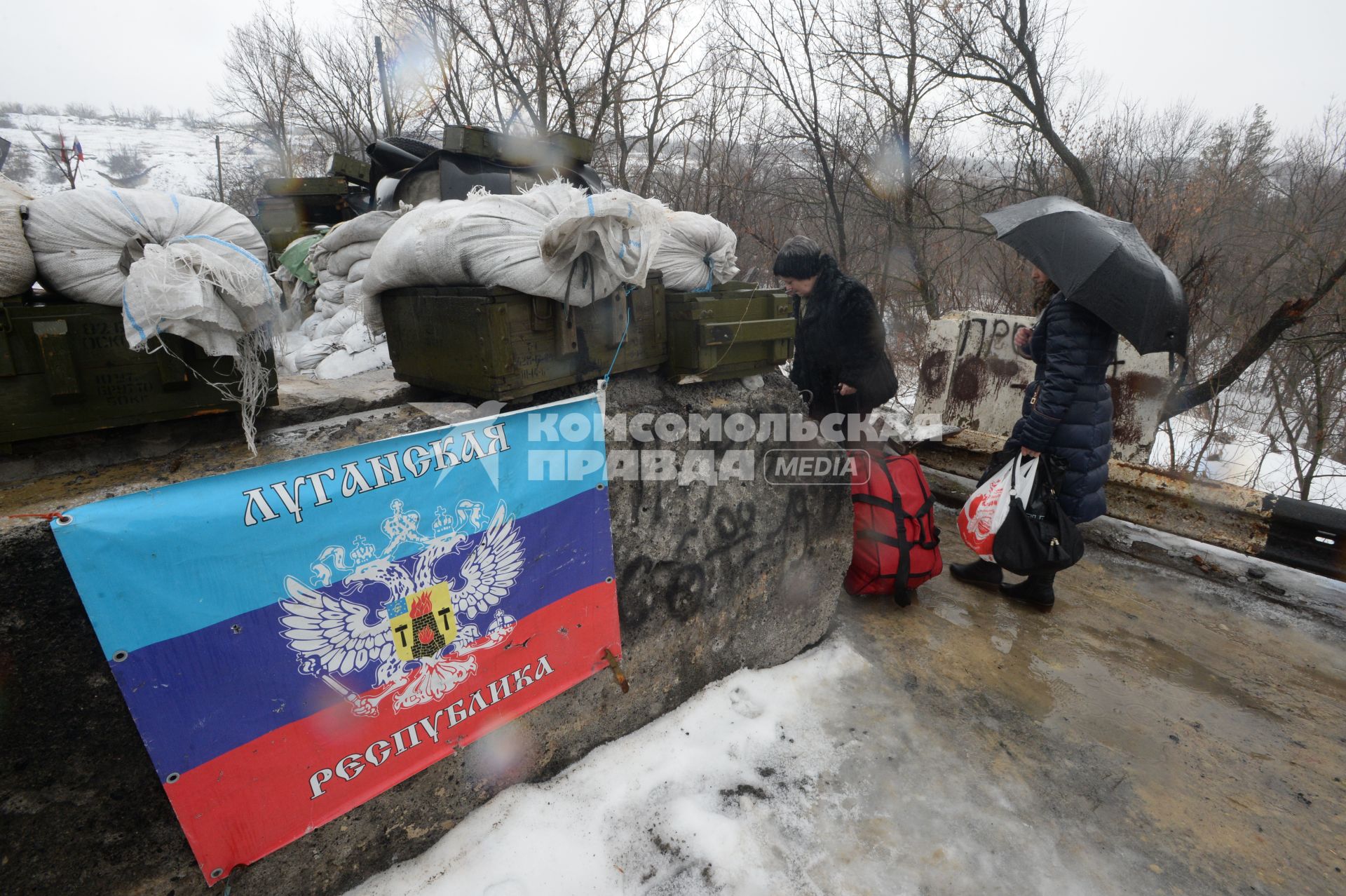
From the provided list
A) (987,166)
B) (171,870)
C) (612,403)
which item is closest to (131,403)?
(171,870)

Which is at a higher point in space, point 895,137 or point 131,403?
point 895,137

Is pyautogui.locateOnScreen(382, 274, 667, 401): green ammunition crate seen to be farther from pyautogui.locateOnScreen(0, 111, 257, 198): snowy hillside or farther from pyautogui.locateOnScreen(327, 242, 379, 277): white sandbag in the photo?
pyautogui.locateOnScreen(0, 111, 257, 198): snowy hillside

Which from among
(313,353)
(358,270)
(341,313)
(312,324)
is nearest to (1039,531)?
(358,270)

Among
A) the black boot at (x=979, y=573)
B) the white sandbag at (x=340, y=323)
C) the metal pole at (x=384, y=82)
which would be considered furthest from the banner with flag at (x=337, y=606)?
the metal pole at (x=384, y=82)

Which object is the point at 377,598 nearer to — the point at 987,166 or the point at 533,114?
the point at 533,114

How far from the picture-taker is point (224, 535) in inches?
57.9

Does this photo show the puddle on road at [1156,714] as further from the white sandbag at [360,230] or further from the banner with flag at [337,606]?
the white sandbag at [360,230]

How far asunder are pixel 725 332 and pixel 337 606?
1.82m

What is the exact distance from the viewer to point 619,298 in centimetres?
234

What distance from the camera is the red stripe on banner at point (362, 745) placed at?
1.56 m

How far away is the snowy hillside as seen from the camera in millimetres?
39000

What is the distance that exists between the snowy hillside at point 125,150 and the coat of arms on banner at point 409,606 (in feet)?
124

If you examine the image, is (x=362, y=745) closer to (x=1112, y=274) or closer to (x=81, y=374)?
(x=81, y=374)

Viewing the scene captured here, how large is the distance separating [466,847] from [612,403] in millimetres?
1675
